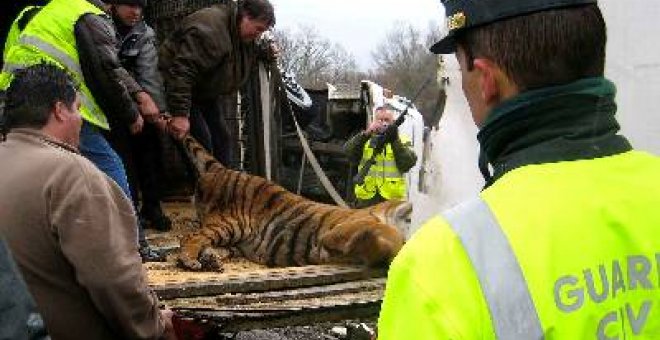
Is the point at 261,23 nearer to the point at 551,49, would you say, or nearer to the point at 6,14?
the point at 6,14

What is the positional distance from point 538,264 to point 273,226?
5.33 m

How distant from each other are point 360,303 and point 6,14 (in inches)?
222

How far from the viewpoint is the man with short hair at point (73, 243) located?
338cm

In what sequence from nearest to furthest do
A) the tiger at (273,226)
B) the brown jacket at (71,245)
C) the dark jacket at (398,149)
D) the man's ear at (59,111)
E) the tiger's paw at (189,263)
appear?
the brown jacket at (71,245) → the man's ear at (59,111) → the tiger at (273,226) → the tiger's paw at (189,263) → the dark jacket at (398,149)

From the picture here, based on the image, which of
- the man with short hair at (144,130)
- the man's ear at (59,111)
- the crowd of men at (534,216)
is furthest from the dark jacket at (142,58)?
the crowd of men at (534,216)

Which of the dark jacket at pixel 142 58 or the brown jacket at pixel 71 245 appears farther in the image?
the dark jacket at pixel 142 58

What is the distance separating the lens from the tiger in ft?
17.2

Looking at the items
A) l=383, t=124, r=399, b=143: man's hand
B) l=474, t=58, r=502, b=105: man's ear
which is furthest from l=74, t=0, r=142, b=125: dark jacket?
l=474, t=58, r=502, b=105: man's ear

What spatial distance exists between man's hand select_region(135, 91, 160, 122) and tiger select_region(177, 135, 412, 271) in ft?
2.02

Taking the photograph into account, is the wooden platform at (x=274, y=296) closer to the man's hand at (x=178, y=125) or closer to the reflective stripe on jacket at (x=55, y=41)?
the reflective stripe on jacket at (x=55, y=41)

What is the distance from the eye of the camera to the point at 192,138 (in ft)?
24.8

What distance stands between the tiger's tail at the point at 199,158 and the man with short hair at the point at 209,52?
130mm

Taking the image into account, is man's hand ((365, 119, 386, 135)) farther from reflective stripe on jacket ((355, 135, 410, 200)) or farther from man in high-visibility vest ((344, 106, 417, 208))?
reflective stripe on jacket ((355, 135, 410, 200))

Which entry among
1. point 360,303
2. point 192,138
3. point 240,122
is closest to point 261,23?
point 192,138
